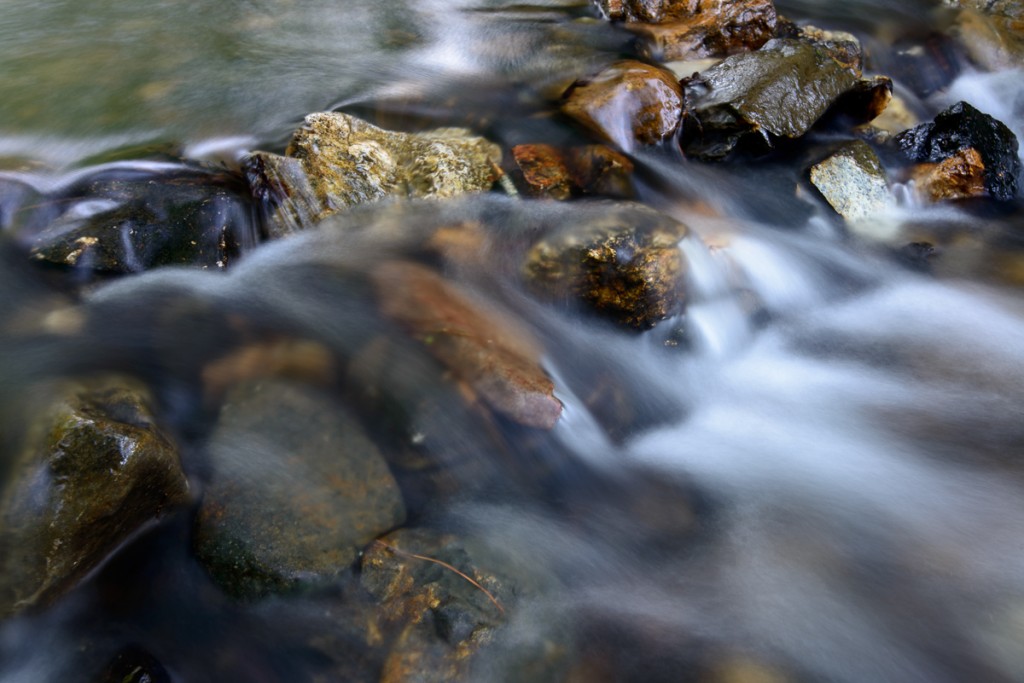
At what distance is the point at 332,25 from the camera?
7488 millimetres

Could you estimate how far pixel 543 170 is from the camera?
541 centimetres

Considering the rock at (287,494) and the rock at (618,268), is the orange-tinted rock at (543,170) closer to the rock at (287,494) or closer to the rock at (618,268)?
the rock at (618,268)

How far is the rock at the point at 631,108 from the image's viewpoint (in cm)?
580

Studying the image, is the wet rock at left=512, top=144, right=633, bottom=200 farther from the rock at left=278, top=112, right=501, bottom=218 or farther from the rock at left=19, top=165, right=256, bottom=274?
the rock at left=19, top=165, right=256, bottom=274

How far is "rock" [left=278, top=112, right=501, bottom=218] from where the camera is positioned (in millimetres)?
4965

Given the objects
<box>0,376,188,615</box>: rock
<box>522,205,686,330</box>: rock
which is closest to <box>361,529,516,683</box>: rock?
<box>0,376,188,615</box>: rock

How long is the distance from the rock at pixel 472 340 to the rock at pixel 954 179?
156 inches

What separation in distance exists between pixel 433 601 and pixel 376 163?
323 centimetres

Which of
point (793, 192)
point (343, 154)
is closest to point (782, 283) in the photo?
point (793, 192)

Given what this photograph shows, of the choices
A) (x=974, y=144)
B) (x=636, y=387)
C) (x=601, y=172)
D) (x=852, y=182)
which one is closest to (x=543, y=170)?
(x=601, y=172)

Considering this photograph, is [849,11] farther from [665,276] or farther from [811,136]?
[665,276]

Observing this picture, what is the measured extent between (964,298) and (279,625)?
487 cm

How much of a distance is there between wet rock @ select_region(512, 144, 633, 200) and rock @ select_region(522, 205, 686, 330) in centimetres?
91

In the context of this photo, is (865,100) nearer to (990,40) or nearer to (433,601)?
(990,40)
